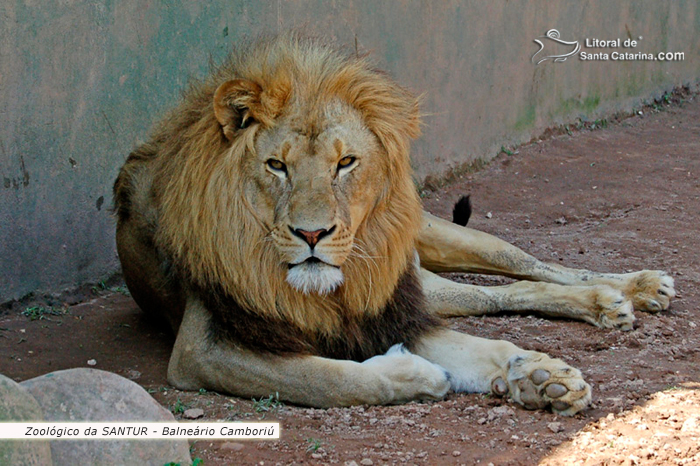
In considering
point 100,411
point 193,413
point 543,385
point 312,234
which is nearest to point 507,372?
point 543,385

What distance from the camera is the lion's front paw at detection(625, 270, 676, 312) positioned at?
4402 millimetres

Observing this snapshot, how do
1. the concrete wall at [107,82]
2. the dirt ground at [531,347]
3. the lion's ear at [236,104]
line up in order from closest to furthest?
the dirt ground at [531,347], the lion's ear at [236,104], the concrete wall at [107,82]

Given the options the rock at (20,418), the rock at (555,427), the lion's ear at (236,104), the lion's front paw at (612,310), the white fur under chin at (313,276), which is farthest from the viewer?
the lion's front paw at (612,310)

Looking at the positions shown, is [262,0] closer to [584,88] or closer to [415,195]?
[415,195]

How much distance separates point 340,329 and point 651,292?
185 cm

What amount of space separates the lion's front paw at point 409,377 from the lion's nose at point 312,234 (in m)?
0.57

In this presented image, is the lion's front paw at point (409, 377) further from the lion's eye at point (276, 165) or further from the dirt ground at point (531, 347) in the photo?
the lion's eye at point (276, 165)

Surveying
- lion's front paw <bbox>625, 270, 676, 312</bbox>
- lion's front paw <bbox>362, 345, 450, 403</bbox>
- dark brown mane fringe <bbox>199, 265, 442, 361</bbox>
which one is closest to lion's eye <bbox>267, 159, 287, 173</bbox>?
dark brown mane fringe <bbox>199, 265, 442, 361</bbox>

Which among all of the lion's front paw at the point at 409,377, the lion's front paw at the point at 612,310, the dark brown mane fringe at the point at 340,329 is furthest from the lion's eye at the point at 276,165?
the lion's front paw at the point at 612,310

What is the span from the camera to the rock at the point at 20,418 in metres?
2.01

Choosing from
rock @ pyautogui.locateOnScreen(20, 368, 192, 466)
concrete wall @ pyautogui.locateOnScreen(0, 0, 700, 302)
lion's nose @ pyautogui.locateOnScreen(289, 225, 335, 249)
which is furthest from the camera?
concrete wall @ pyautogui.locateOnScreen(0, 0, 700, 302)

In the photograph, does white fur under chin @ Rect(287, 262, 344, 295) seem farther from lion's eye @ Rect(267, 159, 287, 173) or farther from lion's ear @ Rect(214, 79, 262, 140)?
lion's ear @ Rect(214, 79, 262, 140)

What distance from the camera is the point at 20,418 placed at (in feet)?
6.98

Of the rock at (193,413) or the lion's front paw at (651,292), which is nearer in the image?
the rock at (193,413)
